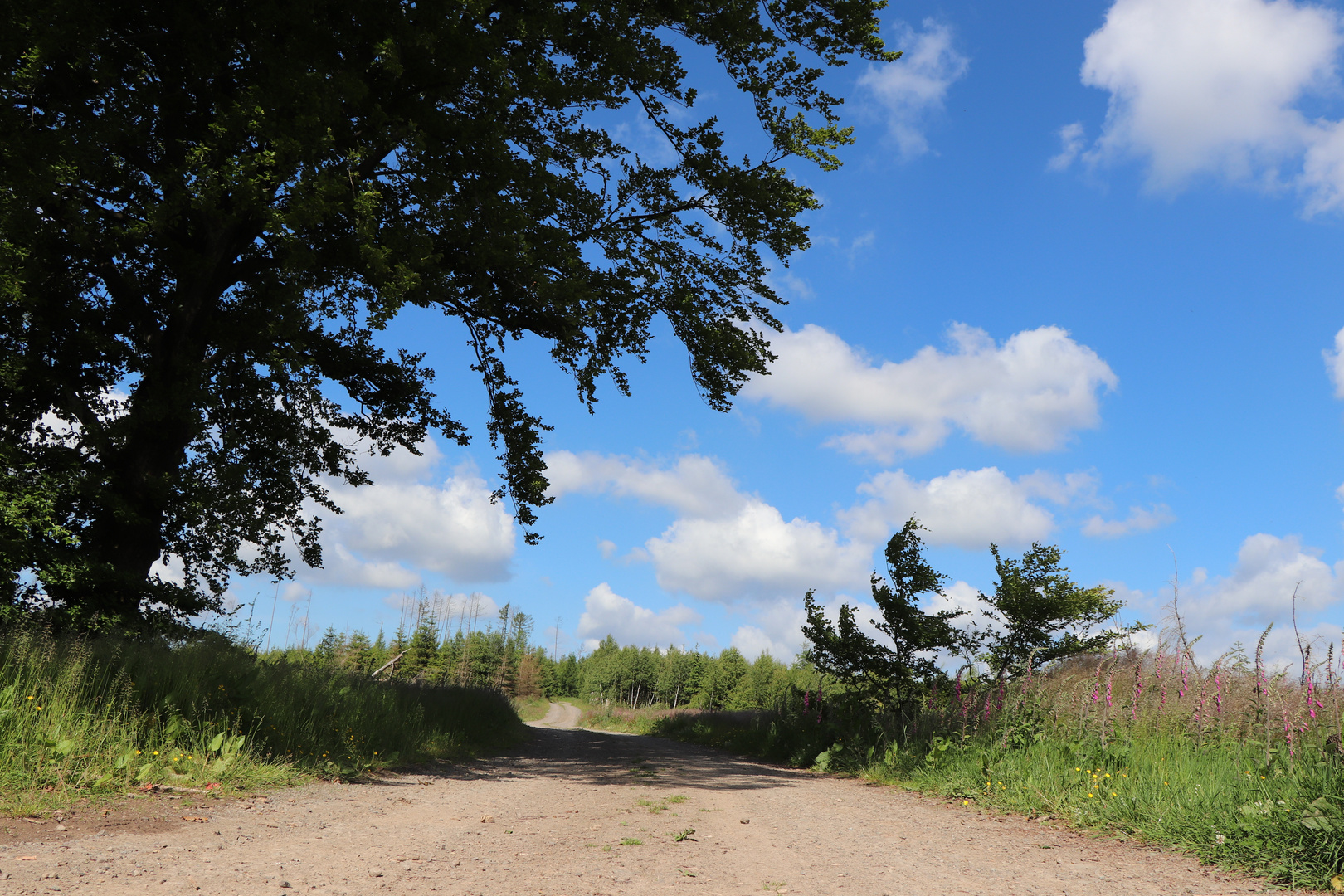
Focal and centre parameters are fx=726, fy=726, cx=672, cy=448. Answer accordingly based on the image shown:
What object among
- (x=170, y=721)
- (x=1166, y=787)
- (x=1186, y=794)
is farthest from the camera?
(x=170, y=721)

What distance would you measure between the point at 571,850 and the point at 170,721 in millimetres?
4731

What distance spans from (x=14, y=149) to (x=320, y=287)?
4.46m

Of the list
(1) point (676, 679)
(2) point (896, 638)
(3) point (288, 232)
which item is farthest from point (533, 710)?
(3) point (288, 232)

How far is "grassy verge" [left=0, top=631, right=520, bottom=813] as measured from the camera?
5.94 m

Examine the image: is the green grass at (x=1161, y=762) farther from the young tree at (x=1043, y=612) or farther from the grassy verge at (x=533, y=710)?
the grassy verge at (x=533, y=710)

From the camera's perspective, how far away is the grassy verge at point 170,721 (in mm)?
5941

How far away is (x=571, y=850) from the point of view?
203 inches

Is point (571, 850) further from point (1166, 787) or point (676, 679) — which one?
point (676, 679)

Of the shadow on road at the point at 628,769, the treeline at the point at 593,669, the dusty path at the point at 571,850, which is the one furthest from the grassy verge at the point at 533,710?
the dusty path at the point at 571,850

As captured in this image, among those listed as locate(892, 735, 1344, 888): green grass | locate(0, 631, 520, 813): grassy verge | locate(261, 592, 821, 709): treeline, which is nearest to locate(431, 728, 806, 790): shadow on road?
locate(0, 631, 520, 813): grassy verge

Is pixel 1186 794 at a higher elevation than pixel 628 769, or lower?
higher

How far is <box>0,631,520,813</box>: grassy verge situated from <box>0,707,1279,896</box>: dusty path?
68 cm

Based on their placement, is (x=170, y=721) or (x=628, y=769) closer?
(x=170, y=721)

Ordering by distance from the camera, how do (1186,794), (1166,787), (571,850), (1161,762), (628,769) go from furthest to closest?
(628,769)
(1161,762)
(1166,787)
(1186,794)
(571,850)
